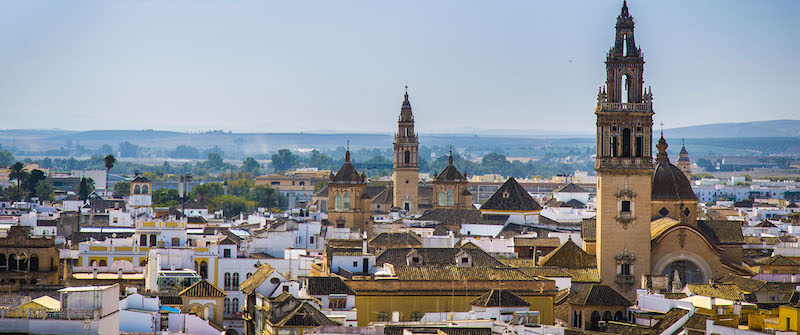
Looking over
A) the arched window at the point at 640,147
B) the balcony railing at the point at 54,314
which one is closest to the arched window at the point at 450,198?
the arched window at the point at 640,147

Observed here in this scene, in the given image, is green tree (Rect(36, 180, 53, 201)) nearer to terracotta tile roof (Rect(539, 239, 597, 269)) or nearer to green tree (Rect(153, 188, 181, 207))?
green tree (Rect(153, 188, 181, 207))

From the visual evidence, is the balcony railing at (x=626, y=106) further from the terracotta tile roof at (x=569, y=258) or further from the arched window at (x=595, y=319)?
the arched window at (x=595, y=319)

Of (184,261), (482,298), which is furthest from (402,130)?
(482,298)

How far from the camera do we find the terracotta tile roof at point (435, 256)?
59562mm

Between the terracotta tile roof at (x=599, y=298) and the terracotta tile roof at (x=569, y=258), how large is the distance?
9.94 metres

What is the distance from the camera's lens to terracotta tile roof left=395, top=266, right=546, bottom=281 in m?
54.2

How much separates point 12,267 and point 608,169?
79.7 ft

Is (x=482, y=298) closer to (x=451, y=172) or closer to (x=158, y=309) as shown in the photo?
→ (x=158, y=309)

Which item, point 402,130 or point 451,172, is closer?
point 451,172

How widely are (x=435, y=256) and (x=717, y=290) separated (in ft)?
38.0

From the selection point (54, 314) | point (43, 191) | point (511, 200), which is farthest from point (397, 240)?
point (43, 191)

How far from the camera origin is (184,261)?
64.6m

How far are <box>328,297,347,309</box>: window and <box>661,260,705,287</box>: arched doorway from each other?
1787cm

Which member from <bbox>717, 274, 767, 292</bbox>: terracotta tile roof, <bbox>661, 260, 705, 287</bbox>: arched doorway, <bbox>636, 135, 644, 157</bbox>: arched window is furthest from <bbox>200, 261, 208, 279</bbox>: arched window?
<bbox>717, 274, 767, 292</bbox>: terracotta tile roof
